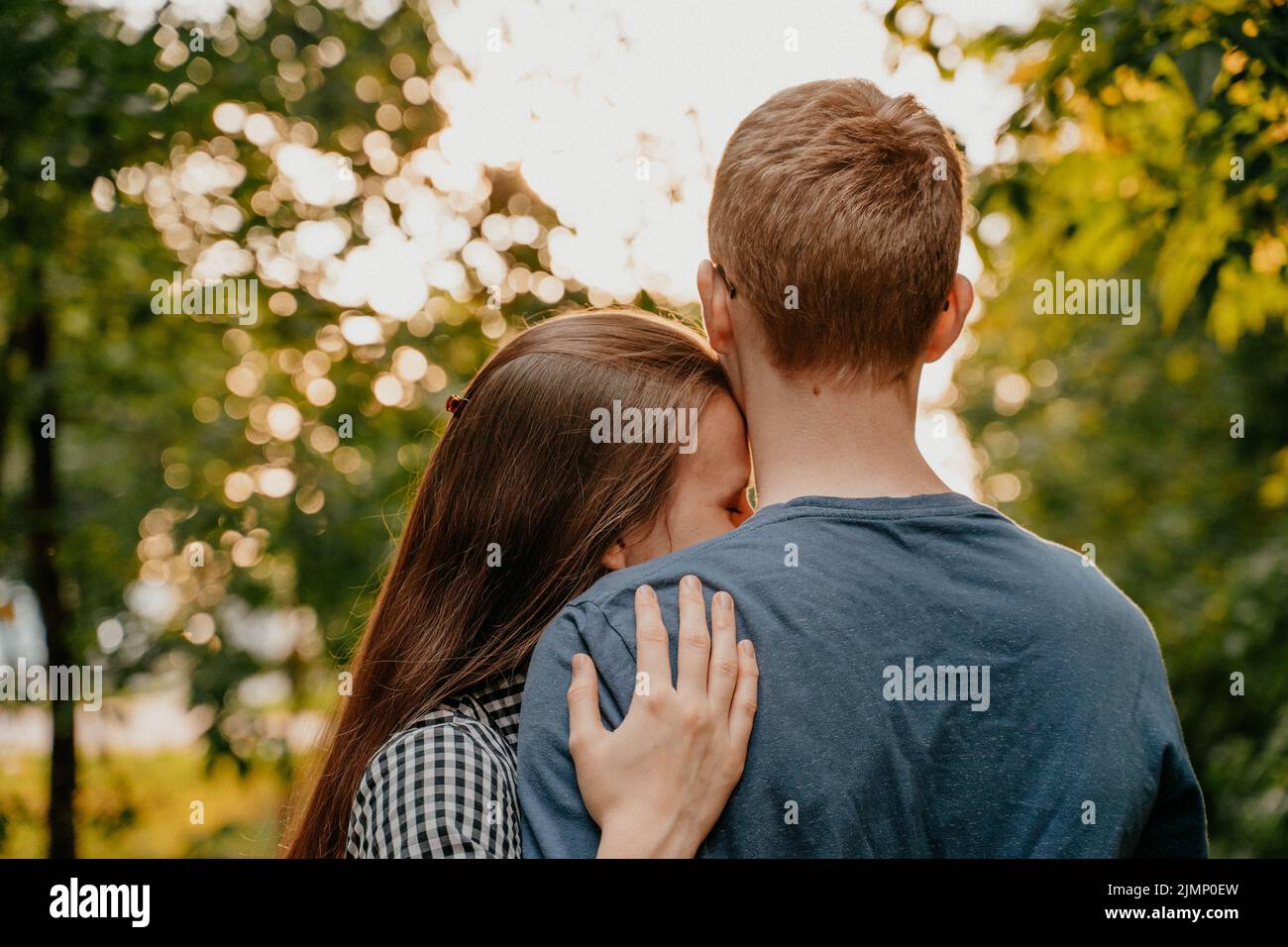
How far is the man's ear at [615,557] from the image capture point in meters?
1.92

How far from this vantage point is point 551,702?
1.49m

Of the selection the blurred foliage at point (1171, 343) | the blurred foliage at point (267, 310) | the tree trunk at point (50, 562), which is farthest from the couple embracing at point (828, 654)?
the tree trunk at point (50, 562)

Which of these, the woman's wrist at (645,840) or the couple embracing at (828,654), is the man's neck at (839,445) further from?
the woman's wrist at (645,840)

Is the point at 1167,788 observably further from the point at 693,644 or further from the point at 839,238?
the point at 839,238

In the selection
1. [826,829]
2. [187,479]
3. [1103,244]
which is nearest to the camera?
[826,829]

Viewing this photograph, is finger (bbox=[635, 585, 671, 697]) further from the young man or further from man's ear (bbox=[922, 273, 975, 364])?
man's ear (bbox=[922, 273, 975, 364])

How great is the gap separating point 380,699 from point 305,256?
94.7 inches

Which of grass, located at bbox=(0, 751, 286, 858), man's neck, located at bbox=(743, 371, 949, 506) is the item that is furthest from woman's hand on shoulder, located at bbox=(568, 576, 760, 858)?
grass, located at bbox=(0, 751, 286, 858)

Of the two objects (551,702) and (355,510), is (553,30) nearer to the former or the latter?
(355,510)

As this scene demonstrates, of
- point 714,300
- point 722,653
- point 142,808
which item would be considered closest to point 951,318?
point 714,300

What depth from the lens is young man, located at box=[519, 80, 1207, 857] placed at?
141 cm

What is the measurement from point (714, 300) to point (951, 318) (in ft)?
1.22

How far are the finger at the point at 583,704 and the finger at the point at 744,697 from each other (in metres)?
0.18
